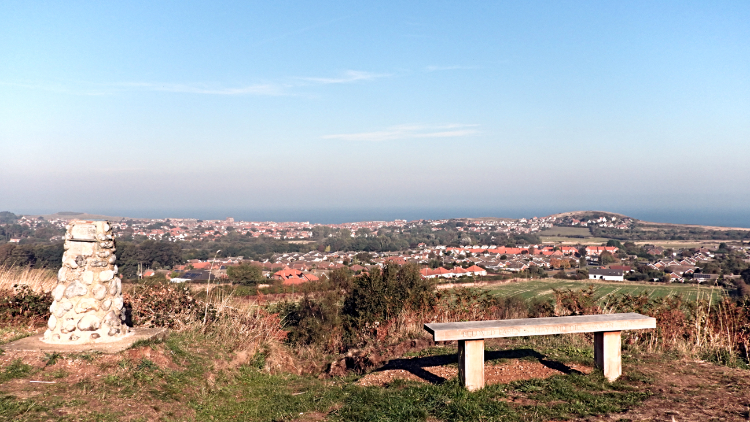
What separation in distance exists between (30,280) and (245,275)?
550 inches

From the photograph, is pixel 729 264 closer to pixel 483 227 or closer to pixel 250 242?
pixel 250 242

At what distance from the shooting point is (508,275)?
39.4 m

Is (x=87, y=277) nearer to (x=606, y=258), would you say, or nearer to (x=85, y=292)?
(x=85, y=292)

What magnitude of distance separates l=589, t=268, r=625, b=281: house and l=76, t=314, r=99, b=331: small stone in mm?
38286

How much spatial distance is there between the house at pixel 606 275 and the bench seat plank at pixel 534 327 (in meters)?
35.2

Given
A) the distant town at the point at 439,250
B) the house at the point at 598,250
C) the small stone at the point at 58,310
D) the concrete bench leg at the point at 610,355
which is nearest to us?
the concrete bench leg at the point at 610,355

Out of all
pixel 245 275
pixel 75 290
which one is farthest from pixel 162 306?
pixel 245 275

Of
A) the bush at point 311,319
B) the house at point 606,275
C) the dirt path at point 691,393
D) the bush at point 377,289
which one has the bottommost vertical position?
the house at point 606,275

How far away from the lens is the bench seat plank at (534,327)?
5418mm

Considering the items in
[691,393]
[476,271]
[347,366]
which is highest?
[691,393]

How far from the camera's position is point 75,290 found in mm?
6023

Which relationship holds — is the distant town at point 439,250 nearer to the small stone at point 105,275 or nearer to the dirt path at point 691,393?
the dirt path at point 691,393

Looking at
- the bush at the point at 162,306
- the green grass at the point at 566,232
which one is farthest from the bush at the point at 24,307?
the green grass at the point at 566,232

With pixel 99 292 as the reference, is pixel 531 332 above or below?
below
